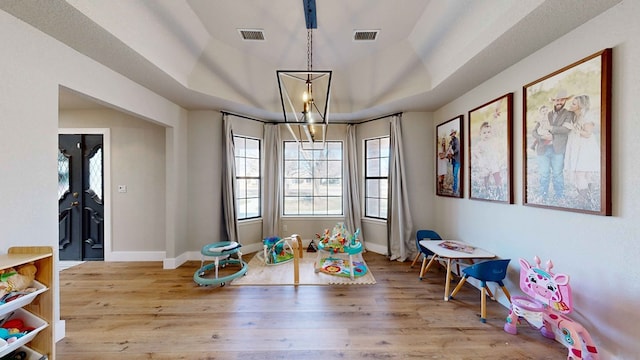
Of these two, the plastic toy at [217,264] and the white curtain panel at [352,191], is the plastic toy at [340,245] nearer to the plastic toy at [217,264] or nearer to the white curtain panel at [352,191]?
the white curtain panel at [352,191]

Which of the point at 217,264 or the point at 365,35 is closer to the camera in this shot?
the point at 365,35

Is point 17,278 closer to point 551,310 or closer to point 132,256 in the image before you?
point 132,256

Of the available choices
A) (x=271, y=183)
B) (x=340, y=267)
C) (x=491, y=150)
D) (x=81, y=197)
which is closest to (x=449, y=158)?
(x=491, y=150)

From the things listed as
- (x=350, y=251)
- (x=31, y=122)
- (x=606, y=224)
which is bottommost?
(x=350, y=251)

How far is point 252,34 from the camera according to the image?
2926 mm

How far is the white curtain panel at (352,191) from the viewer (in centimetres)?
456

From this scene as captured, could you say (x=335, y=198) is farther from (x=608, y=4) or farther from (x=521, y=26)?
(x=608, y=4)

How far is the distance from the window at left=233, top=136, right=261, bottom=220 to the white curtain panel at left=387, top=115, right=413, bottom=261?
2.58 meters

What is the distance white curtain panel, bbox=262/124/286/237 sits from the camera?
459 cm

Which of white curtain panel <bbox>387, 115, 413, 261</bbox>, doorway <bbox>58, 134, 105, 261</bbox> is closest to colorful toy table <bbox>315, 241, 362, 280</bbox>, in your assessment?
white curtain panel <bbox>387, 115, 413, 261</bbox>

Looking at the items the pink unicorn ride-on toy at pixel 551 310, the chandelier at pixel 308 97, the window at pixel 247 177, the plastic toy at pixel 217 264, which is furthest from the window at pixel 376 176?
the plastic toy at pixel 217 264

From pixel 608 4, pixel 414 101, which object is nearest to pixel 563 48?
pixel 608 4

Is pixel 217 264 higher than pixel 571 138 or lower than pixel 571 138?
lower

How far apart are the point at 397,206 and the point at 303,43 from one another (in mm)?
2944
